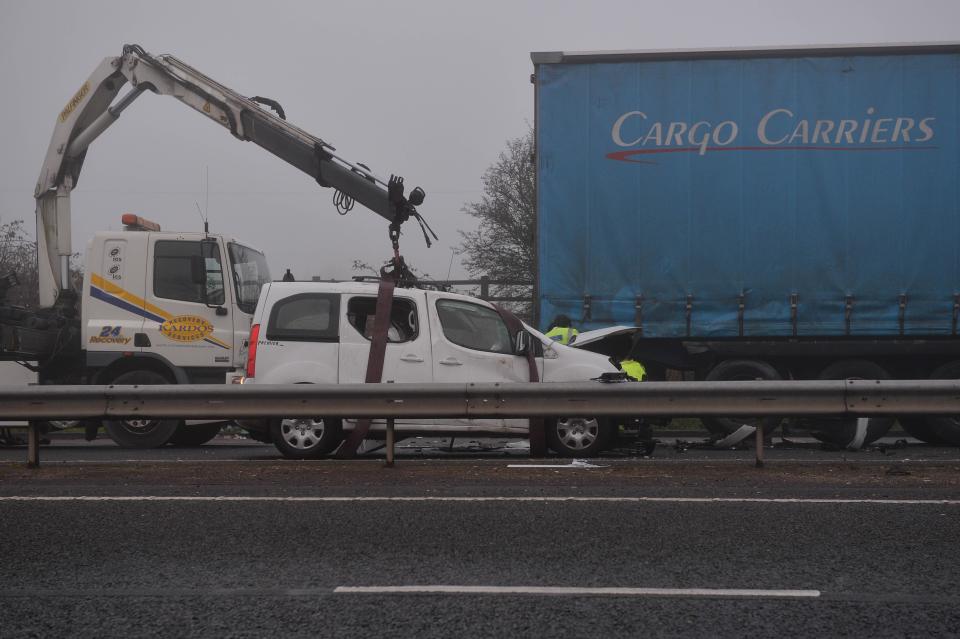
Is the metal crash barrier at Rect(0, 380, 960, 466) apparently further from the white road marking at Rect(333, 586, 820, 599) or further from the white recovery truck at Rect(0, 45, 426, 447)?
the white road marking at Rect(333, 586, 820, 599)

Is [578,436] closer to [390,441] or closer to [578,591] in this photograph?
[390,441]

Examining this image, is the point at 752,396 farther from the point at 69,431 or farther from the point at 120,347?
the point at 69,431

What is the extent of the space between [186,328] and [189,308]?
247 millimetres

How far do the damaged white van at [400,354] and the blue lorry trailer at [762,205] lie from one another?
6.43ft

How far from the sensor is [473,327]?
35.4 feet

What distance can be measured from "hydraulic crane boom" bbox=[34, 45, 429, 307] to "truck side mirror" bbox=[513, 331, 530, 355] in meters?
4.00

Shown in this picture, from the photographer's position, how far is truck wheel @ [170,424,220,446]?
13.1 meters

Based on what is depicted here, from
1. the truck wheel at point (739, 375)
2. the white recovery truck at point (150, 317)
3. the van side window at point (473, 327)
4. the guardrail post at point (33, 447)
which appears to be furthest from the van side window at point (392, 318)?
the truck wheel at point (739, 375)

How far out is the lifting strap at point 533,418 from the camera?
9992 millimetres

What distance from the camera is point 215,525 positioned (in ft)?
19.8

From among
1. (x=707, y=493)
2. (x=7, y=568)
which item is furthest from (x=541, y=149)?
(x=7, y=568)

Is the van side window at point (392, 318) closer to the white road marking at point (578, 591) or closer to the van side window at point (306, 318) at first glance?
the van side window at point (306, 318)

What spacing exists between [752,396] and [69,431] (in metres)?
10.8

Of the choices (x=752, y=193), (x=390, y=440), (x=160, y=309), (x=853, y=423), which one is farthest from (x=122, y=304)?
(x=853, y=423)
